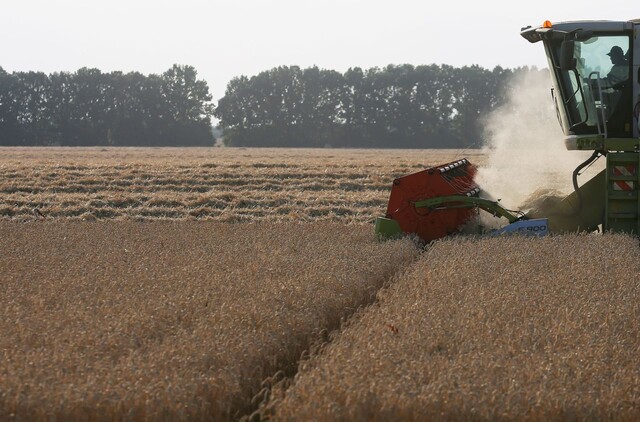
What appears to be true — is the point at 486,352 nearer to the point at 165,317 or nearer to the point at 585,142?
the point at 165,317

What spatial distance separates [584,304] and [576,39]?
5992mm

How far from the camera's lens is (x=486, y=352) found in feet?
18.9

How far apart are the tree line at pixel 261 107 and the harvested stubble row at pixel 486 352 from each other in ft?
215

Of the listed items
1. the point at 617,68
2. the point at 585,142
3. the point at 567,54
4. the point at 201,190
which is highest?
A: the point at 567,54

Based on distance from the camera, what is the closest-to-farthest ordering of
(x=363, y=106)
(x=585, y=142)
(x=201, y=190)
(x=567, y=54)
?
(x=567, y=54)
(x=585, y=142)
(x=201, y=190)
(x=363, y=106)

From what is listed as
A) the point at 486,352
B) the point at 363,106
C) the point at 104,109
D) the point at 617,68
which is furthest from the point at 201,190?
the point at 104,109

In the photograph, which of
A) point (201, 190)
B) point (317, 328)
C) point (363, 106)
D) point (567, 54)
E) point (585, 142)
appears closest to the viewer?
point (317, 328)

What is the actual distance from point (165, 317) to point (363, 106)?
76713mm

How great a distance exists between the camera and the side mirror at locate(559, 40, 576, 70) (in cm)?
1173

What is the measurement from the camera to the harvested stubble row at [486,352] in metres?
4.81

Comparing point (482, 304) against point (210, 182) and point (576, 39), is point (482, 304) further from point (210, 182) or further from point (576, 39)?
point (210, 182)

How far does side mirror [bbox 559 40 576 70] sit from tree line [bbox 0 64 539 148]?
61.4m

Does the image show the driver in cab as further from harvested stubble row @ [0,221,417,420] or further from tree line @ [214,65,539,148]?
tree line @ [214,65,539,148]

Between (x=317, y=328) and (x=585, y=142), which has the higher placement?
(x=585, y=142)
